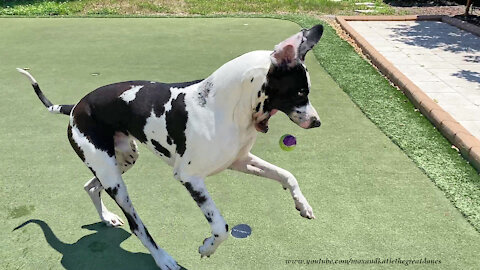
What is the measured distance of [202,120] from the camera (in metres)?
Answer: 2.72

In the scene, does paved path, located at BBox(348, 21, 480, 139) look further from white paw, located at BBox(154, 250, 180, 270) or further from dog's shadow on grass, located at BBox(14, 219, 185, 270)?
dog's shadow on grass, located at BBox(14, 219, 185, 270)

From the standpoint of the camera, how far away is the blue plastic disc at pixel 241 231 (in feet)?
11.8

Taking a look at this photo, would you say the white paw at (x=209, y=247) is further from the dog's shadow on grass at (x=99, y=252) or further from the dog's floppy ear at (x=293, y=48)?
the dog's floppy ear at (x=293, y=48)

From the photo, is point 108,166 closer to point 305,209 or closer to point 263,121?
point 263,121

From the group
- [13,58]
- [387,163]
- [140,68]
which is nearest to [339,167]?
[387,163]

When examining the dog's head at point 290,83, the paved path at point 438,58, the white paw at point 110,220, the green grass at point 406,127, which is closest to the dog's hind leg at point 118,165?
the white paw at point 110,220

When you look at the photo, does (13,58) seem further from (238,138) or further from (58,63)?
(238,138)

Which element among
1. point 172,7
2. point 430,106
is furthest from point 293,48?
point 172,7

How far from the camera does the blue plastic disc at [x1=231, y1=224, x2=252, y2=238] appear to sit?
11.8ft

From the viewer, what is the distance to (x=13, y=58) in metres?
8.23

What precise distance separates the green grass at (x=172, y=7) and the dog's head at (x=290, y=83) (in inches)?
395

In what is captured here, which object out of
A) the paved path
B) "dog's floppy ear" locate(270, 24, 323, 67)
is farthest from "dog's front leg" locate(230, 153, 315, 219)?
the paved path

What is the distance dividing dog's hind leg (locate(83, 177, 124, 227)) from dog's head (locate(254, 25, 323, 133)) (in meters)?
1.57

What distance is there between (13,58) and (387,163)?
6.63m
